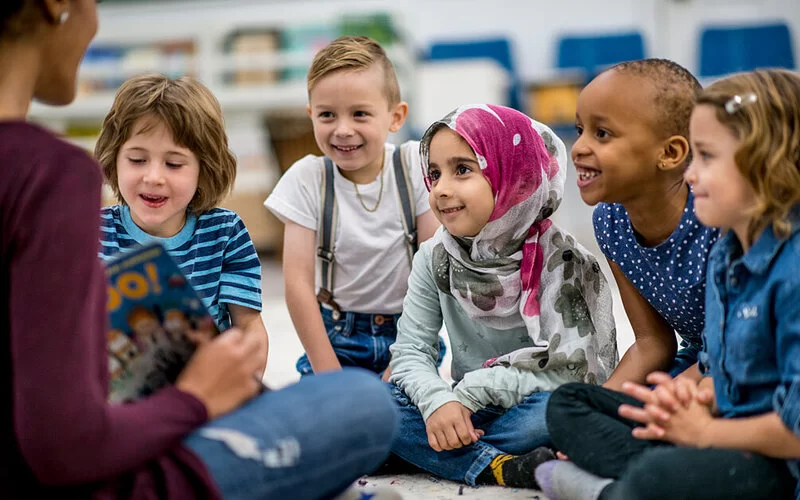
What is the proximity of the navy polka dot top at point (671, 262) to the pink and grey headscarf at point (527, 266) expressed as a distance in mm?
52

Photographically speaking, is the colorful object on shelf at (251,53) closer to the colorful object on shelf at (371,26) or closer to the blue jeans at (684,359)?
the colorful object on shelf at (371,26)

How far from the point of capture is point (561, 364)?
1.37 m

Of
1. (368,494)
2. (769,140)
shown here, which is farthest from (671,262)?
(368,494)

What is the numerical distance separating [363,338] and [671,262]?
2.30ft

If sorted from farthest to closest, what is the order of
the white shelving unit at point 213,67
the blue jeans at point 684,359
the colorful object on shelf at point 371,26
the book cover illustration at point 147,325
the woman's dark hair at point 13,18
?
the colorful object on shelf at point 371,26
the white shelving unit at point 213,67
the blue jeans at point 684,359
the book cover illustration at point 147,325
the woman's dark hair at point 13,18

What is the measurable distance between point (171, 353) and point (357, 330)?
0.93 m

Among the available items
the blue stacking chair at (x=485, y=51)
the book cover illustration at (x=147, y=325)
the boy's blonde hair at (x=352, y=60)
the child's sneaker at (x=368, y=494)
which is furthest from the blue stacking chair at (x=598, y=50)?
the book cover illustration at (x=147, y=325)

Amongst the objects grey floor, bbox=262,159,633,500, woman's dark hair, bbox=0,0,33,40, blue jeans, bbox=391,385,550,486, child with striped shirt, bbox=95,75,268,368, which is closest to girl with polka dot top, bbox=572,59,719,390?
blue jeans, bbox=391,385,550,486

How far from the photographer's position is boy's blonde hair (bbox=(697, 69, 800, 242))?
0.96 m

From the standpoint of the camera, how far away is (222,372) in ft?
2.79

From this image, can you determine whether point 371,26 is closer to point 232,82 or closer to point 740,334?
point 232,82

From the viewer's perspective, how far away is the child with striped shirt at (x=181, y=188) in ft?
4.67

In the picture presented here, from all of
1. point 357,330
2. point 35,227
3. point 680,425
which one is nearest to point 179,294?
point 35,227

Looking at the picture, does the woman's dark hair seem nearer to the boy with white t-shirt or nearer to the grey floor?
the grey floor
